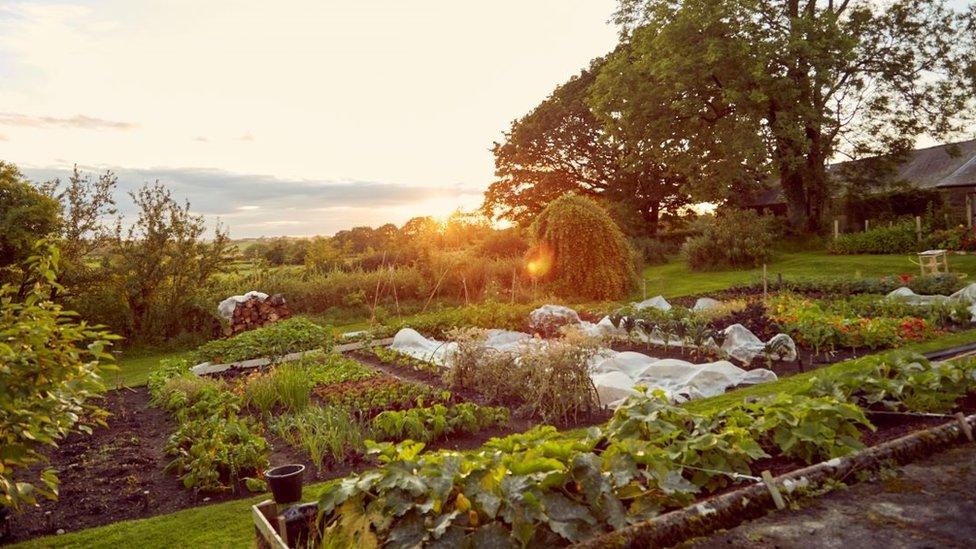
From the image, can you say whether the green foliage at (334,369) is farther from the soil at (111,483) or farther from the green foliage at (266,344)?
the soil at (111,483)

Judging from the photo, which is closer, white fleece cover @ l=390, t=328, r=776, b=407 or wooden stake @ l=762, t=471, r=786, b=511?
wooden stake @ l=762, t=471, r=786, b=511

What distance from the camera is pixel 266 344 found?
10.2 metres

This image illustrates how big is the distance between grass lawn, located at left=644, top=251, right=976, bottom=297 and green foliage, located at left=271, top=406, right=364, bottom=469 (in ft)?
38.4

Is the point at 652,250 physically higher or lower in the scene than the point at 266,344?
higher

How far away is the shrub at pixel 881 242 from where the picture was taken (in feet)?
67.1

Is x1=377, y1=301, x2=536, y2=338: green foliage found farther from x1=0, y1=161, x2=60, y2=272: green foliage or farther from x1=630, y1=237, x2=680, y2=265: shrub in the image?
x1=630, y1=237, x2=680, y2=265: shrub

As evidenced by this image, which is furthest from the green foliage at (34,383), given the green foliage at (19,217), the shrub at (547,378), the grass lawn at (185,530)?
the green foliage at (19,217)

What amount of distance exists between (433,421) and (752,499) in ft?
9.61

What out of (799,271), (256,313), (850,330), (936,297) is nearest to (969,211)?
(799,271)

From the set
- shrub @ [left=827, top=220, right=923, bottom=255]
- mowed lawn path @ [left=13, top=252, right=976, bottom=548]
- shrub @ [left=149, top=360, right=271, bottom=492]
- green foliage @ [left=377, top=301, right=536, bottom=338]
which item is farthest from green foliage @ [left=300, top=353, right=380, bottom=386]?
shrub @ [left=827, top=220, right=923, bottom=255]

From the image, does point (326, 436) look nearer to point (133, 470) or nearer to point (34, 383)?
point (133, 470)

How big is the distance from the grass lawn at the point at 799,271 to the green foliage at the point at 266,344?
347 inches

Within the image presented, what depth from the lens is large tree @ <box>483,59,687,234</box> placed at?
3156 centimetres

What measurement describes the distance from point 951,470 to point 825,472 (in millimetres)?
756
